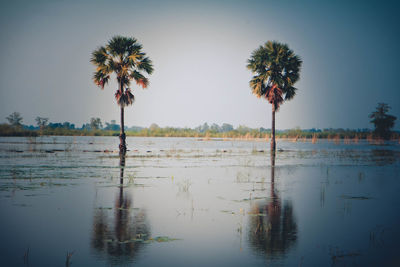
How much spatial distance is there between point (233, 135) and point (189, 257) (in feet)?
271

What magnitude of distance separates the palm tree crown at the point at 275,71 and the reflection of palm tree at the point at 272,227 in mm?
29972

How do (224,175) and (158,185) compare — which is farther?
(224,175)

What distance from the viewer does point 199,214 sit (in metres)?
8.04

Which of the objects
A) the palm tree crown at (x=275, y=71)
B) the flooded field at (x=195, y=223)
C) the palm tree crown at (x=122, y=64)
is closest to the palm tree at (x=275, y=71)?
the palm tree crown at (x=275, y=71)

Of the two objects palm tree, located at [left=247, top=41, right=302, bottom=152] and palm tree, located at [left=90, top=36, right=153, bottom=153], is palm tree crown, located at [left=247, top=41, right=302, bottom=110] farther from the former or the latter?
palm tree, located at [left=90, top=36, right=153, bottom=153]

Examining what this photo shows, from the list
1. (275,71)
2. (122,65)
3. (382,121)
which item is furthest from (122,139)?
(382,121)

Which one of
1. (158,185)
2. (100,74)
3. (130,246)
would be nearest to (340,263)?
(130,246)

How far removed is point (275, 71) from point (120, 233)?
34739mm

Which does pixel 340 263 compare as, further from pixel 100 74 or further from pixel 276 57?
pixel 276 57

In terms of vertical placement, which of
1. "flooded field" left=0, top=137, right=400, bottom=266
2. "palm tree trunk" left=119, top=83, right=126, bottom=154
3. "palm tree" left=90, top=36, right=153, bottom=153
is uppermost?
"palm tree" left=90, top=36, right=153, bottom=153

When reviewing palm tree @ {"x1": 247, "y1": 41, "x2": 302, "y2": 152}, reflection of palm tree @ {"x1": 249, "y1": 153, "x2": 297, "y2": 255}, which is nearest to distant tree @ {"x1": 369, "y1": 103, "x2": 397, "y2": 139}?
palm tree @ {"x1": 247, "y1": 41, "x2": 302, "y2": 152}

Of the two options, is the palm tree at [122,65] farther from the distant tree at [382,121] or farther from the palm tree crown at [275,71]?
the distant tree at [382,121]

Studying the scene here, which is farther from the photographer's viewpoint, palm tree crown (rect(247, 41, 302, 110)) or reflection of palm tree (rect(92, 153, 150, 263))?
palm tree crown (rect(247, 41, 302, 110))

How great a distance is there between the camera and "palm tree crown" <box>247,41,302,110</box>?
3791 cm
